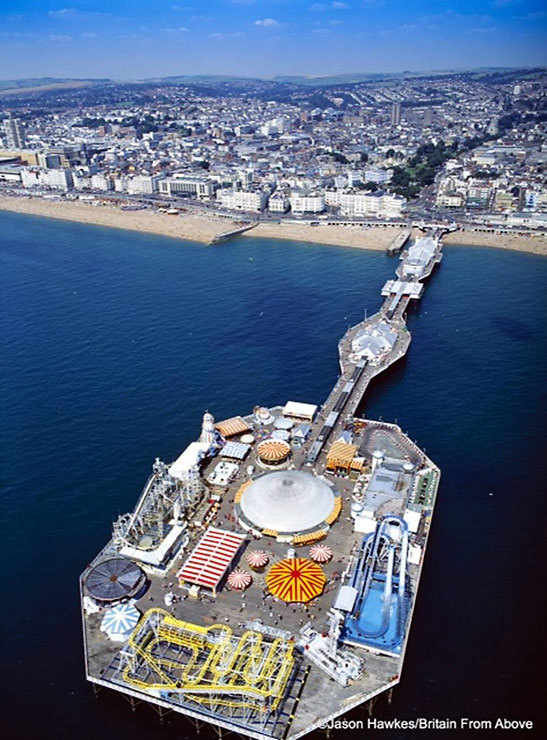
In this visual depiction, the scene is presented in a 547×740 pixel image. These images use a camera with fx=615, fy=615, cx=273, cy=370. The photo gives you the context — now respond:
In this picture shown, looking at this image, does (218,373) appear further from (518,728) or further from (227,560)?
(518,728)

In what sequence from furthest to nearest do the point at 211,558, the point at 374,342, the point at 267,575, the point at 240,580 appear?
the point at 374,342 < the point at 211,558 < the point at 267,575 < the point at 240,580

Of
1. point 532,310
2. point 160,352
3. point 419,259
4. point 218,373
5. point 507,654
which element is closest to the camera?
point 507,654

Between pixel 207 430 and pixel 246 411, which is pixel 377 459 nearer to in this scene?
pixel 207 430

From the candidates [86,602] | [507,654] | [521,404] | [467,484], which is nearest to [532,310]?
[521,404]

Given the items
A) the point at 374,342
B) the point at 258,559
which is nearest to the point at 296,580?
the point at 258,559

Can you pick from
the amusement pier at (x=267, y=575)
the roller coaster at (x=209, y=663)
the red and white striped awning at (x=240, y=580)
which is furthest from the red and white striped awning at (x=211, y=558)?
the roller coaster at (x=209, y=663)

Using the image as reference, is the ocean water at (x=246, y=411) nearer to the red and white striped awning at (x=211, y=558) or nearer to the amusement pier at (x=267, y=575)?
the amusement pier at (x=267, y=575)

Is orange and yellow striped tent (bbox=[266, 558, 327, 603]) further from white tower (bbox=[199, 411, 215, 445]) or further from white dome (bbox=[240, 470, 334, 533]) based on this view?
white tower (bbox=[199, 411, 215, 445])
